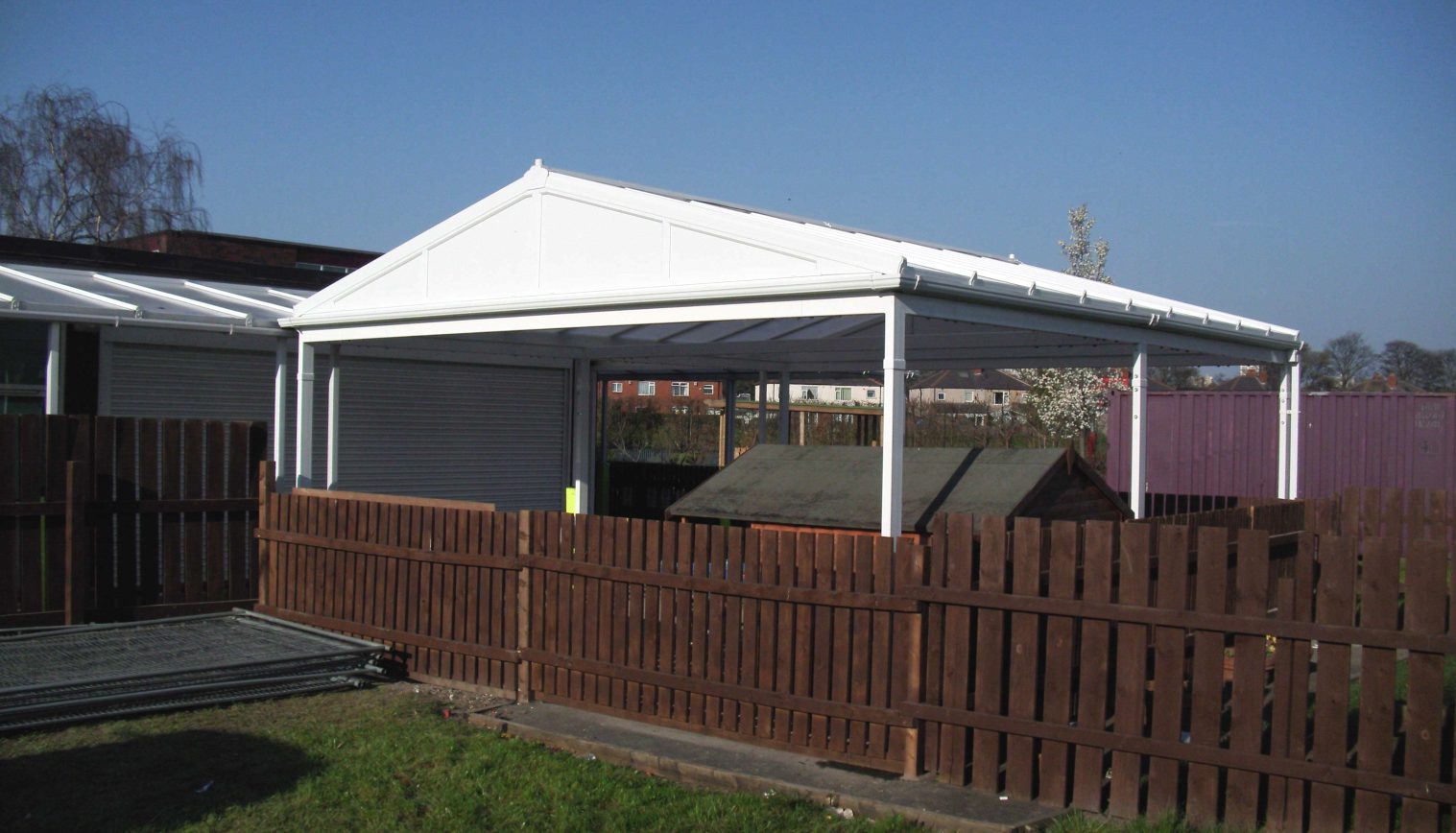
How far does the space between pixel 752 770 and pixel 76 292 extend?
385 inches

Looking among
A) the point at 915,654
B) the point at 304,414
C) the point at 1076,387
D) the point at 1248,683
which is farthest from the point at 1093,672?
the point at 1076,387

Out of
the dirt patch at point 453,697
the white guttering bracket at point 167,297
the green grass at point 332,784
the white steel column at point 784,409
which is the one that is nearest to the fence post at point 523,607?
the dirt patch at point 453,697

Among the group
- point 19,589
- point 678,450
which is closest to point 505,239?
point 19,589

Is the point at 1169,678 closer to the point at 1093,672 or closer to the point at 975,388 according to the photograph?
the point at 1093,672

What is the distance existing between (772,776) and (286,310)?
918cm

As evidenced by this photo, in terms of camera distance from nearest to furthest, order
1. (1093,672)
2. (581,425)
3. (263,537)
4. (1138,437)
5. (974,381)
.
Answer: (1093,672)
(1138,437)
(263,537)
(581,425)
(974,381)

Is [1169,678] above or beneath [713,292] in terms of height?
beneath

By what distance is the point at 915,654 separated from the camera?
20.1 feet

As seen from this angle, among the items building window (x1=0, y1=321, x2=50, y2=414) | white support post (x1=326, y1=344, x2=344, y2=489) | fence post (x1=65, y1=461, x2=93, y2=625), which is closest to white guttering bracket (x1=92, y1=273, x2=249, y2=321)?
white support post (x1=326, y1=344, x2=344, y2=489)

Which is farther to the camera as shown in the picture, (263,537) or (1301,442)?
(1301,442)

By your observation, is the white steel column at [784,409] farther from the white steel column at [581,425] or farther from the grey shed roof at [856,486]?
the grey shed roof at [856,486]

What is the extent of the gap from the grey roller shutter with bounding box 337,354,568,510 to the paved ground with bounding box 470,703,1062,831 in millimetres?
7796

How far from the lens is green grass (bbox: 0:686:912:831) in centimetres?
560

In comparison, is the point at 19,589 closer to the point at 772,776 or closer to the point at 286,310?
the point at 286,310
